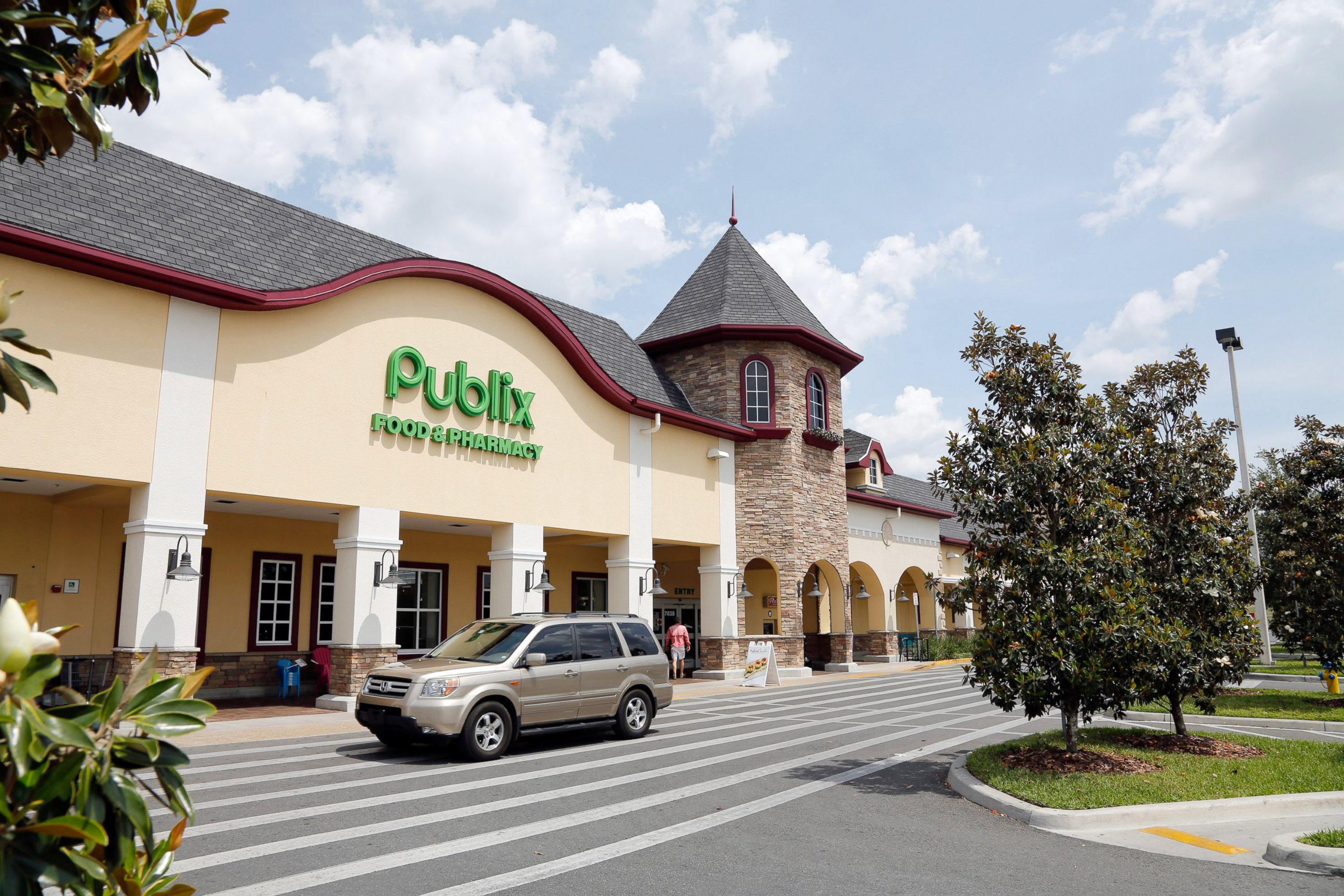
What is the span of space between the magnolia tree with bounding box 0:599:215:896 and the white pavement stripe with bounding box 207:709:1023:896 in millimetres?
4441

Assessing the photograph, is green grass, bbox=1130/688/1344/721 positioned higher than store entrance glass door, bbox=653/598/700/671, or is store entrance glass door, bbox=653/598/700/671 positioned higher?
store entrance glass door, bbox=653/598/700/671

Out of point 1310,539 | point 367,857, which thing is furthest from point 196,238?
point 1310,539

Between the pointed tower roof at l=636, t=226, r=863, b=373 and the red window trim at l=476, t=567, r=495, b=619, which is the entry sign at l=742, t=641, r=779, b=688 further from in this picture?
the pointed tower roof at l=636, t=226, r=863, b=373

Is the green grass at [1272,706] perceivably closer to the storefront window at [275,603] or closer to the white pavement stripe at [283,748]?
the white pavement stripe at [283,748]

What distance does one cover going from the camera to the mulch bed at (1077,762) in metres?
9.57

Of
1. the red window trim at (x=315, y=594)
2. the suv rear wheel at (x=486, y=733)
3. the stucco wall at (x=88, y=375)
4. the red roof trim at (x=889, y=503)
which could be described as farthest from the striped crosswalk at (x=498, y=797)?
the red roof trim at (x=889, y=503)

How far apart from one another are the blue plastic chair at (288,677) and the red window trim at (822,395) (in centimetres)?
1579

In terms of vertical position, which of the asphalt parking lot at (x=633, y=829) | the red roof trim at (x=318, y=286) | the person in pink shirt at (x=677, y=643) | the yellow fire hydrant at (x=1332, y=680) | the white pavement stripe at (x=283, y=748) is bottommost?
the white pavement stripe at (x=283, y=748)

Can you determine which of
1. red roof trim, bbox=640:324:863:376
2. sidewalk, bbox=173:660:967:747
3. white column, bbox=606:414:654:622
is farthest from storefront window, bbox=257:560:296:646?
red roof trim, bbox=640:324:863:376

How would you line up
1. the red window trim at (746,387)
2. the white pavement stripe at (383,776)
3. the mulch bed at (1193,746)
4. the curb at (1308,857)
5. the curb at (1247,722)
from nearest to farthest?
the curb at (1308,857) < the white pavement stripe at (383,776) < the mulch bed at (1193,746) < the curb at (1247,722) < the red window trim at (746,387)

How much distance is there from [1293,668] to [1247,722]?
1711cm

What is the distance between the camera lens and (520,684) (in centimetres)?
1187

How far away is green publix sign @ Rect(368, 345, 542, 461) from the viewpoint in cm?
1744

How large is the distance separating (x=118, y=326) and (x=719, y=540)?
626 inches
